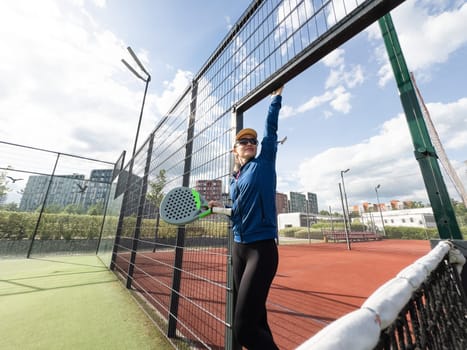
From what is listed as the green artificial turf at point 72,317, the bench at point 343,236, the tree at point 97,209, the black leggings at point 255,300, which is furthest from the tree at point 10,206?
the bench at point 343,236

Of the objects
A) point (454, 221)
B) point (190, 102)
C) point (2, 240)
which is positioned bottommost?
point (2, 240)

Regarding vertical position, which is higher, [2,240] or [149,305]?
[2,240]

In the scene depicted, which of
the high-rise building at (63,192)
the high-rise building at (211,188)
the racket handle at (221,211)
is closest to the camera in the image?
the racket handle at (221,211)

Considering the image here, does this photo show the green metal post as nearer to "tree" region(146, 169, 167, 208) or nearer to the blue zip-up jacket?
the blue zip-up jacket

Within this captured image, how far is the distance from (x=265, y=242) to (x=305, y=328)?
2.23 meters

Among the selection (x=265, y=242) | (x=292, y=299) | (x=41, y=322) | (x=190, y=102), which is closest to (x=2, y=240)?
(x=41, y=322)

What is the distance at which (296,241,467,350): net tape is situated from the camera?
1.17 feet

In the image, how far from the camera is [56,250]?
29.3 feet

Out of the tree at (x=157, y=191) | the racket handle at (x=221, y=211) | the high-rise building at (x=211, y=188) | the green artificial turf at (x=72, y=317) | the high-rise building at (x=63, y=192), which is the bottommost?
the green artificial turf at (x=72, y=317)

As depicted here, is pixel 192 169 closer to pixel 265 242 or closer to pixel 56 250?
pixel 265 242

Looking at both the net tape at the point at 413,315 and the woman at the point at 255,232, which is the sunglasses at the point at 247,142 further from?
the net tape at the point at 413,315

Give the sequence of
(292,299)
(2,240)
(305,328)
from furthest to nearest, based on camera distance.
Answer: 1. (2,240)
2. (292,299)
3. (305,328)

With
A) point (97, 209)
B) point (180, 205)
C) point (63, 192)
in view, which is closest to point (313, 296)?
point (180, 205)

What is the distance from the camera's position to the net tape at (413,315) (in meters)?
0.36
